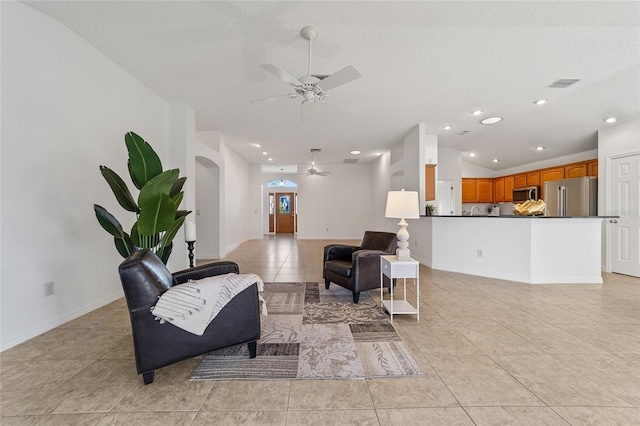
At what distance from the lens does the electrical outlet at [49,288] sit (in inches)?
93.0

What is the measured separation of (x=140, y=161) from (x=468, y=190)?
8.02m

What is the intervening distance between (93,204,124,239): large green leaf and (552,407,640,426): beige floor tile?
134 inches

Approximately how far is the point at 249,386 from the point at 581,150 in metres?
7.68

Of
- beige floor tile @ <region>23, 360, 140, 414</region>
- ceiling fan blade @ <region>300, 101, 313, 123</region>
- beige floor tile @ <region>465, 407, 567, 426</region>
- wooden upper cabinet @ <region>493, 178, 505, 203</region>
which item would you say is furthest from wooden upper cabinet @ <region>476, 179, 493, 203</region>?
beige floor tile @ <region>23, 360, 140, 414</region>

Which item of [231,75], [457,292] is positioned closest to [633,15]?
[457,292]

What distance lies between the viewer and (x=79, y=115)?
2684 mm

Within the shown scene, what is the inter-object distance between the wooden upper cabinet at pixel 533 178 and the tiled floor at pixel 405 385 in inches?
186

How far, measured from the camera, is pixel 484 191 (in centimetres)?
771

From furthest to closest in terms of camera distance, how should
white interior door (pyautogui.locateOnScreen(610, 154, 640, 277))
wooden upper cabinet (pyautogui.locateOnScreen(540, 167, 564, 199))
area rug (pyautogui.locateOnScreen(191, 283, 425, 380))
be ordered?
wooden upper cabinet (pyautogui.locateOnScreen(540, 167, 564, 199))
white interior door (pyautogui.locateOnScreen(610, 154, 640, 277))
area rug (pyautogui.locateOnScreen(191, 283, 425, 380))

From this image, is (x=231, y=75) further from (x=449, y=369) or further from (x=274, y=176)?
(x=274, y=176)

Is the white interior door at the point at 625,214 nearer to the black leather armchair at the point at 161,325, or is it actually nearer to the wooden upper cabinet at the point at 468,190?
the wooden upper cabinet at the point at 468,190


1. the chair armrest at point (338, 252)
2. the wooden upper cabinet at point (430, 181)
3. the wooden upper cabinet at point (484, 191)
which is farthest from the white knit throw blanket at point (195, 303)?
the wooden upper cabinet at point (484, 191)

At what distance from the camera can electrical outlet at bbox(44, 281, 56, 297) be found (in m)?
2.36

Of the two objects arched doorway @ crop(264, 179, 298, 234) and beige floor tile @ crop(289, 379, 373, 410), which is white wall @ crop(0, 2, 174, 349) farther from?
arched doorway @ crop(264, 179, 298, 234)
